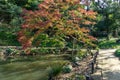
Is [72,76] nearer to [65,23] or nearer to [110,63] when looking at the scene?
[65,23]

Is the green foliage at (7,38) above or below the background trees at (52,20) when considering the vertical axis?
below

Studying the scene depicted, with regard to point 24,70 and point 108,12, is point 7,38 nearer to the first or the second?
point 108,12

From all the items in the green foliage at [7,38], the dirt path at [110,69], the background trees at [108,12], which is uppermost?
the background trees at [108,12]

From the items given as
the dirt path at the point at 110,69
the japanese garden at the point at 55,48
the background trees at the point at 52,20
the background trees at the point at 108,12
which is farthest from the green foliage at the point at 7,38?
the background trees at the point at 52,20

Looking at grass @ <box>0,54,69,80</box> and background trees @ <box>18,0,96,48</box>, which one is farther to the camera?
grass @ <box>0,54,69,80</box>

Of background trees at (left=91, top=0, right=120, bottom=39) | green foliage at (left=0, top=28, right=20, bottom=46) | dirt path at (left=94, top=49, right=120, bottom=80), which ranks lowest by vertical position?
green foliage at (left=0, top=28, right=20, bottom=46)

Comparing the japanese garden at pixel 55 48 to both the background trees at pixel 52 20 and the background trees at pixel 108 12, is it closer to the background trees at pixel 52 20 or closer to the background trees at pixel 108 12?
the background trees at pixel 52 20

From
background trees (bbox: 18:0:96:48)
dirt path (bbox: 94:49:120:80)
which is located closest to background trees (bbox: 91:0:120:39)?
dirt path (bbox: 94:49:120:80)

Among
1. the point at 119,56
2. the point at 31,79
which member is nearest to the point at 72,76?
the point at 31,79

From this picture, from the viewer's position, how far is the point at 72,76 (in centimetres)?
1286

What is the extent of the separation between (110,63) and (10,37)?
17352 mm

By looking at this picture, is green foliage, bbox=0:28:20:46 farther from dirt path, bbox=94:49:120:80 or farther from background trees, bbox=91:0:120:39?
dirt path, bbox=94:49:120:80

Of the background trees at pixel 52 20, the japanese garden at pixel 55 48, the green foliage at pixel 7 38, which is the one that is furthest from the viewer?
the green foliage at pixel 7 38

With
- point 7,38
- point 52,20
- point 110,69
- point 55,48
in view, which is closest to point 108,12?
point 55,48
